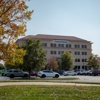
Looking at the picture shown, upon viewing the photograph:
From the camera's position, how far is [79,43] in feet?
352

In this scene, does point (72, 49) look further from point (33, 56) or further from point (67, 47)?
point (33, 56)

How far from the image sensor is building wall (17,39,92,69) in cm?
10144

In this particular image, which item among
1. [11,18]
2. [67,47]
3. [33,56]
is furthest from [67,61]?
[11,18]

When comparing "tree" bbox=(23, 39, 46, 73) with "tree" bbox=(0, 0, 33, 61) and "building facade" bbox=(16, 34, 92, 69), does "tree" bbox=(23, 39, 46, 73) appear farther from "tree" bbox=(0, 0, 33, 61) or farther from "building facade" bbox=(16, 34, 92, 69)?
"building facade" bbox=(16, 34, 92, 69)

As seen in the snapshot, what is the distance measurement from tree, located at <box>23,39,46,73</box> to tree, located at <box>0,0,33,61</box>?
2089 cm

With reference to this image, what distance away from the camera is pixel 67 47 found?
344 ft

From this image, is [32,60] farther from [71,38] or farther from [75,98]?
[71,38]

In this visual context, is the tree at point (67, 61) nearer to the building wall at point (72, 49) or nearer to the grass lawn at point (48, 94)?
the building wall at point (72, 49)

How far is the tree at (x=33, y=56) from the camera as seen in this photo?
124ft

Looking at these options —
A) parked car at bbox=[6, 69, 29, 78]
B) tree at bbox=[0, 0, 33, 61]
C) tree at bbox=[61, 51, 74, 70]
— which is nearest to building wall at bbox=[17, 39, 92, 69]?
tree at bbox=[61, 51, 74, 70]

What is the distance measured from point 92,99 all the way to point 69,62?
68.6 meters

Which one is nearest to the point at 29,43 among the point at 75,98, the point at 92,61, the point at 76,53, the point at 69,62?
the point at 75,98

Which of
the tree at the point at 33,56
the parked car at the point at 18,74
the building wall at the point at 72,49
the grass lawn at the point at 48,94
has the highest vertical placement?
the building wall at the point at 72,49

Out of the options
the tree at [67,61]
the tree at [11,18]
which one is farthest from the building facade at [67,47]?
the tree at [11,18]
